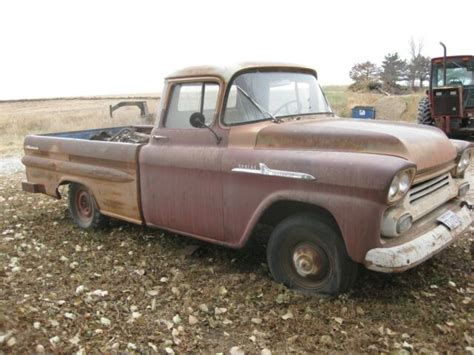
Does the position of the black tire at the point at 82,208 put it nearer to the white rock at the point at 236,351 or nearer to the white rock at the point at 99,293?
the white rock at the point at 99,293

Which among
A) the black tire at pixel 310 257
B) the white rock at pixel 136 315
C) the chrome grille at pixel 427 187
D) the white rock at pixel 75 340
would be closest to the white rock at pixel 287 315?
the black tire at pixel 310 257

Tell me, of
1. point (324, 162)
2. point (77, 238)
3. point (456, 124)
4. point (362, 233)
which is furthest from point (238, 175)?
point (456, 124)

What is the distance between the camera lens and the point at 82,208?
6.32 meters

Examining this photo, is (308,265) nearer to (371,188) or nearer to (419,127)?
(371,188)

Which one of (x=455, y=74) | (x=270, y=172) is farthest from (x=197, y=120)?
(x=455, y=74)

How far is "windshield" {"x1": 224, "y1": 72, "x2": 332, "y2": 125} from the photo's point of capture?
446 cm

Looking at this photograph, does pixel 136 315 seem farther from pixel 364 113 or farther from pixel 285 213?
pixel 364 113

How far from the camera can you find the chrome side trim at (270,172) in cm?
372

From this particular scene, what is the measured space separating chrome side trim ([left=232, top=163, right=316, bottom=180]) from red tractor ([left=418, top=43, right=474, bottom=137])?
858 cm

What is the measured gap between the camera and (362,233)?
3.45 m

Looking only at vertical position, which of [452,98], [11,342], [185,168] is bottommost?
[11,342]

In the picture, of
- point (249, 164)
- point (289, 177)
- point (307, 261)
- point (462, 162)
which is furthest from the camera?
point (462, 162)

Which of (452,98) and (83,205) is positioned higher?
(452,98)

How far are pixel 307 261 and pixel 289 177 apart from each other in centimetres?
70
